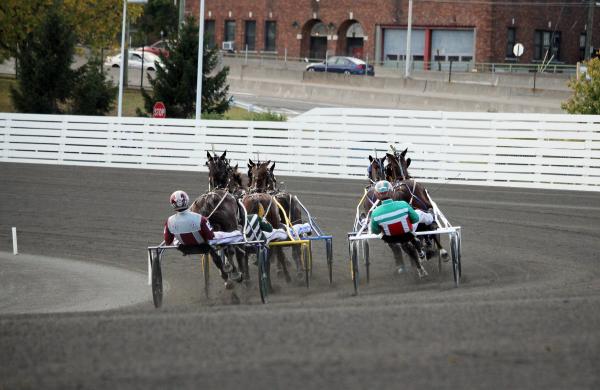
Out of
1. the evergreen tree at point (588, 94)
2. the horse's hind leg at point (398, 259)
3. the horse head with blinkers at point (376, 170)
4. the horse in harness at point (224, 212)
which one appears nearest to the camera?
the horse in harness at point (224, 212)

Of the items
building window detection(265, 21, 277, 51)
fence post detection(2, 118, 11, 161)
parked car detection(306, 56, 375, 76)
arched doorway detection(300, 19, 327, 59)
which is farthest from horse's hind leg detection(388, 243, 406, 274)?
building window detection(265, 21, 277, 51)

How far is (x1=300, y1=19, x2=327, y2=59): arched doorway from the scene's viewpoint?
251 feet

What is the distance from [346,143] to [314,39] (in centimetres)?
4588

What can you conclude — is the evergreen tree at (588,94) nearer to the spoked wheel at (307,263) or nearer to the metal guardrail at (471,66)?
the spoked wheel at (307,263)

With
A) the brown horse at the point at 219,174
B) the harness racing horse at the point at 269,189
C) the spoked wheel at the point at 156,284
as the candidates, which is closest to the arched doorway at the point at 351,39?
the harness racing horse at the point at 269,189

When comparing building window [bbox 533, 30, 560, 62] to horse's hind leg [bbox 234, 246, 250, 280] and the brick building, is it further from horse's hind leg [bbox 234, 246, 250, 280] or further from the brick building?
horse's hind leg [bbox 234, 246, 250, 280]

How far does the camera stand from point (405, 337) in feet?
32.0

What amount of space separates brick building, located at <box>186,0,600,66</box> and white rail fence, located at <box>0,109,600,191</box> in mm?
37421

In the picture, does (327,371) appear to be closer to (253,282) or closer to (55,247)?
(253,282)

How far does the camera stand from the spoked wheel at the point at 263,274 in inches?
588

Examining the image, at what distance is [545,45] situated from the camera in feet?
241

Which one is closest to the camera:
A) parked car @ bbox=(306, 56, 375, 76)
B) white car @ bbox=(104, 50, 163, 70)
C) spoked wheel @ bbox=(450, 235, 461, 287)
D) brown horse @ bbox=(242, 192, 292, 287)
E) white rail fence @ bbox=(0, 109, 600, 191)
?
spoked wheel @ bbox=(450, 235, 461, 287)

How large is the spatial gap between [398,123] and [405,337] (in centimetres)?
2231

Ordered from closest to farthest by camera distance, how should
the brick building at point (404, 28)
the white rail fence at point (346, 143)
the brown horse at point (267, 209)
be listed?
the brown horse at point (267, 209) < the white rail fence at point (346, 143) < the brick building at point (404, 28)
